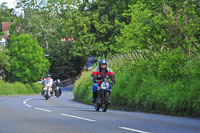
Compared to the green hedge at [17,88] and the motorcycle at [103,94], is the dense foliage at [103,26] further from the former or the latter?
the green hedge at [17,88]

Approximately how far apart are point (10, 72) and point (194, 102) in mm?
55008

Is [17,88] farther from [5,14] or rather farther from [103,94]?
[5,14]

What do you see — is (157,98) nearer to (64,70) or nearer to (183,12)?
(183,12)

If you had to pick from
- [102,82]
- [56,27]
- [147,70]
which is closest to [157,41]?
[147,70]

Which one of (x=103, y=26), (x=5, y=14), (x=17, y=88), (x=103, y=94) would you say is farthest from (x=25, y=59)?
(x=5, y=14)

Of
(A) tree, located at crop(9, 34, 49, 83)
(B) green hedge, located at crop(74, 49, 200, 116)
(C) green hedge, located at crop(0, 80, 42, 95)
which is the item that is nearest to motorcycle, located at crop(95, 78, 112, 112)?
(B) green hedge, located at crop(74, 49, 200, 116)

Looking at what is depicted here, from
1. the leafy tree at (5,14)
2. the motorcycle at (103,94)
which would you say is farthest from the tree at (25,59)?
the leafy tree at (5,14)

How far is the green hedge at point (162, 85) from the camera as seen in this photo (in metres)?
15.2

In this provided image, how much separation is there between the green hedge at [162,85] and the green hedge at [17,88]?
3195 centimetres

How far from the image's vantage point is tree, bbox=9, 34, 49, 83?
63.7 m

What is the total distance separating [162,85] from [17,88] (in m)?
41.1

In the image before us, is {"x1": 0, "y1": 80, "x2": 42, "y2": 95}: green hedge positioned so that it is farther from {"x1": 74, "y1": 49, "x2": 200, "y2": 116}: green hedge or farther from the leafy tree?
the leafy tree

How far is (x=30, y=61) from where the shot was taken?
64.1 metres

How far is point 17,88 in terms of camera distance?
56.8 m
